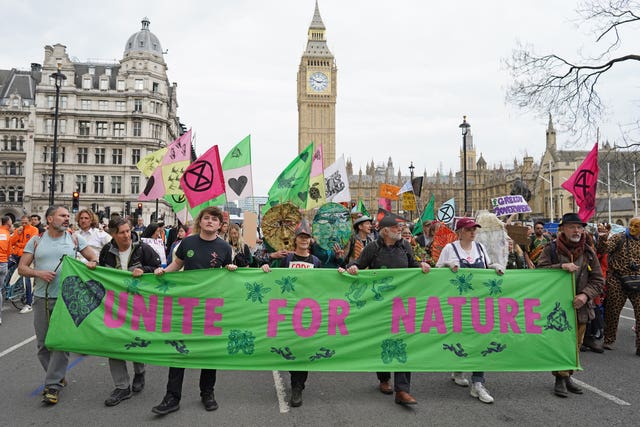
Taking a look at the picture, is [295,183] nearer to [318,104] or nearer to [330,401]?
[330,401]

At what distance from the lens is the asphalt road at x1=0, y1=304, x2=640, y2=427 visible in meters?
4.64

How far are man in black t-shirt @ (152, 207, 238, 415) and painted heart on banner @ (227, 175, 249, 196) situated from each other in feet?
14.2

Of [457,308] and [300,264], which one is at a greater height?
[300,264]

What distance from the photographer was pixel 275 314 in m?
5.30

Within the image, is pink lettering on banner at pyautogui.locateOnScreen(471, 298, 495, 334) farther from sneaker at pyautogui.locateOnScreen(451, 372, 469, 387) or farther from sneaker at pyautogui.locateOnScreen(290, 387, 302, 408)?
sneaker at pyautogui.locateOnScreen(290, 387, 302, 408)

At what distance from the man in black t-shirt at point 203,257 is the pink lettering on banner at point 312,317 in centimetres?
88

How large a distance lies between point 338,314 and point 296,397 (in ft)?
3.33

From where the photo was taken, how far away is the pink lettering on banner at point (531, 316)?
5.42m

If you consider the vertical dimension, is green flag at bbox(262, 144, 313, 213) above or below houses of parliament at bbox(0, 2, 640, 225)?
below

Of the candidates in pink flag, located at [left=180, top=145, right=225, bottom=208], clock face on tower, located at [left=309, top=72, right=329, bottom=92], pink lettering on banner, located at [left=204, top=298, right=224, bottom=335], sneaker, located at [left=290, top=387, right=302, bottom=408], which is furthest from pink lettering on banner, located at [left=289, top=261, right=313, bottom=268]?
clock face on tower, located at [left=309, top=72, right=329, bottom=92]

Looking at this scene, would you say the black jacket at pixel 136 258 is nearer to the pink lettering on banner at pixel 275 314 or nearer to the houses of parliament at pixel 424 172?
the pink lettering on banner at pixel 275 314

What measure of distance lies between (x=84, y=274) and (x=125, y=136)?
59.8m

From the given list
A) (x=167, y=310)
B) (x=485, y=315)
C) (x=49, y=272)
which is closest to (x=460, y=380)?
(x=485, y=315)

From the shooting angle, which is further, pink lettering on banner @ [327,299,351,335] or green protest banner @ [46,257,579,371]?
pink lettering on banner @ [327,299,351,335]
